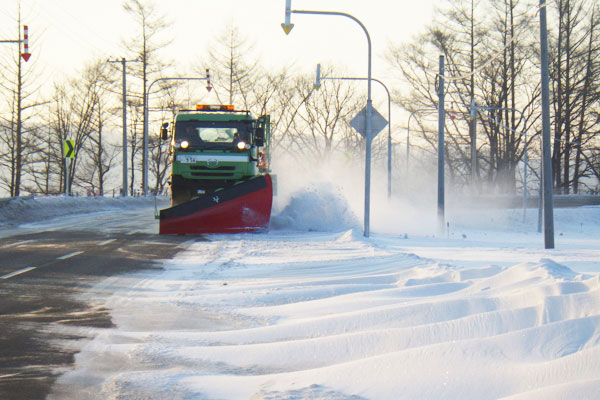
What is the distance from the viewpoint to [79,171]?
63.7 metres

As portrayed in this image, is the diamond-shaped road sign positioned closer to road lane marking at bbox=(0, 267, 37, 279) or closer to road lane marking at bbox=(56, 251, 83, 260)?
road lane marking at bbox=(56, 251, 83, 260)

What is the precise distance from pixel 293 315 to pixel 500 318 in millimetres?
2082

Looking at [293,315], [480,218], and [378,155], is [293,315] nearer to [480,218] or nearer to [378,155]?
[480,218]

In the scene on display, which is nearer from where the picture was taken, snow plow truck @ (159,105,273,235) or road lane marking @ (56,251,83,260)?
road lane marking @ (56,251,83,260)

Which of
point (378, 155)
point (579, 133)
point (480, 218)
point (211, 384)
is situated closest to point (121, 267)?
point (211, 384)

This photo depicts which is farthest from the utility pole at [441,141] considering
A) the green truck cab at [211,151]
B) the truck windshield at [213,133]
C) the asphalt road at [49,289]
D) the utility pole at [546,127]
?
the asphalt road at [49,289]

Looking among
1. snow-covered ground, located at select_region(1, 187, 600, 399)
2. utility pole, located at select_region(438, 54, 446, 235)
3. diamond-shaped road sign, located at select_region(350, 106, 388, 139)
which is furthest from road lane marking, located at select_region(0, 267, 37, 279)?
utility pole, located at select_region(438, 54, 446, 235)

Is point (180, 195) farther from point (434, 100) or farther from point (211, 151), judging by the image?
point (434, 100)

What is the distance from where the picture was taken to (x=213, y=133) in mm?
18328

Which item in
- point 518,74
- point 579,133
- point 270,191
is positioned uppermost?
point 518,74

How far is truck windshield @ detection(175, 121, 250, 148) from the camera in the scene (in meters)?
18.2

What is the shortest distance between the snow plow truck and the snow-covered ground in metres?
7.08

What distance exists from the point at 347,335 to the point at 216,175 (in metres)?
13.3

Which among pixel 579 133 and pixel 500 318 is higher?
pixel 579 133
